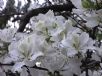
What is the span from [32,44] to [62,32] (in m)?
0.15

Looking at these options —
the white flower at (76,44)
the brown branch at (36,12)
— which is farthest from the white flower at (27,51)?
the brown branch at (36,12)

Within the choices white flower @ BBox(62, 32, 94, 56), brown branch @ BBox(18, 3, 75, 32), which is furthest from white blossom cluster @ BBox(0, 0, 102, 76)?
brown branch @ BBox(18, 3, 75, 32)

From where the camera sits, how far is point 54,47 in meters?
1.24

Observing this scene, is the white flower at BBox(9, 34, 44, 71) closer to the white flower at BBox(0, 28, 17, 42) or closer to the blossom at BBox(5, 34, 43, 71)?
the blossom at BBox(5, 34, 43, 71)

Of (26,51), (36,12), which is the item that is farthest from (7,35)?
(36,12)

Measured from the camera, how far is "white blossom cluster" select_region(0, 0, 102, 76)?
3.88ft

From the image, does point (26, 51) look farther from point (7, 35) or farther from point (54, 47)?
point (7, 35)

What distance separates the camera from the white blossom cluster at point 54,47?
46.6 inches

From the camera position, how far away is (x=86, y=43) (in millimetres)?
1260

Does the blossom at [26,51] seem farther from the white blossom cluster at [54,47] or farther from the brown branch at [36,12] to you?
the brown branch at [36,12]

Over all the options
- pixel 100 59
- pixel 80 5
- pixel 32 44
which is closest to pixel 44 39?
pixel 32 44

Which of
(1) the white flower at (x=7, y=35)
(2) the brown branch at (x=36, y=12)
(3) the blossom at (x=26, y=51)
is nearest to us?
(3) the blossom at (x=26, y=51)

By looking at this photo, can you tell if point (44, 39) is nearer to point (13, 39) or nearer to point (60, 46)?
point (60, 46)

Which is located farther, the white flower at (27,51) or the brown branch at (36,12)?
the brown branch at (36,12)
